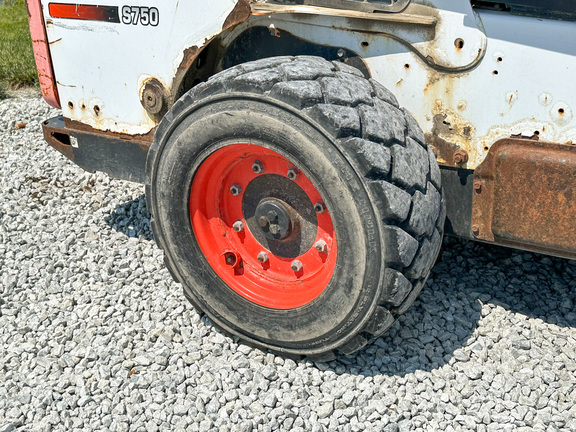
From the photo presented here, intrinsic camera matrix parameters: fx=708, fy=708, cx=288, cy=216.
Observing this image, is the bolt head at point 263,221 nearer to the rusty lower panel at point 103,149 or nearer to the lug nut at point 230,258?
the lug nut at point 230,258

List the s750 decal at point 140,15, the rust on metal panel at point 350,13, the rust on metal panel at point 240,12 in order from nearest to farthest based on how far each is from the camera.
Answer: the rust on metal panel at point 350,13 < the rust on metal panel at point 240,12 < the s750 decal at point 140,15

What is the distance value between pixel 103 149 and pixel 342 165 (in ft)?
5.09

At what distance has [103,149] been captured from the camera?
354 centimetres

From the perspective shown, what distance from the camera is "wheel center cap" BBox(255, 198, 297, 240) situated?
2.84m

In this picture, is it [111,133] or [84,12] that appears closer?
[84,12]

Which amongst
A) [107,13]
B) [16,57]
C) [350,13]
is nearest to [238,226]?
[350,13]

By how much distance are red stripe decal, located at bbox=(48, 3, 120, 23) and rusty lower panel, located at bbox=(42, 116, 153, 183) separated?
21.5 inches

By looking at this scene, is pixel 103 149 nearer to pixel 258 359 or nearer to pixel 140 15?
pixel 140 15

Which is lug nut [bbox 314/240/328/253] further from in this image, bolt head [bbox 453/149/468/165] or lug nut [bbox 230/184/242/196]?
bolt head [bbox 453/149/468/165]

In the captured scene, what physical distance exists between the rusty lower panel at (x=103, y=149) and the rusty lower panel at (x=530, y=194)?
1.62m

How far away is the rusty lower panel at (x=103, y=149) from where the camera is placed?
3.45m

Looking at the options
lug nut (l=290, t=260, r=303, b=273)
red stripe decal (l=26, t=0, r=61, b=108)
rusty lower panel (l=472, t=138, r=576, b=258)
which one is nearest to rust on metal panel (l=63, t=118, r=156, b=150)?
red stripe decal (l=26, t=0, r=61, b=108)

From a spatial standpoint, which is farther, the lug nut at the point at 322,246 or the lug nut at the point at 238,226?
the lug nut at the point at 238,226

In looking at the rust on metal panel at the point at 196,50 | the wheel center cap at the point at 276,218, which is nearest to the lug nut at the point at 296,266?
the wheel center cap at the point at 276,218
